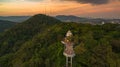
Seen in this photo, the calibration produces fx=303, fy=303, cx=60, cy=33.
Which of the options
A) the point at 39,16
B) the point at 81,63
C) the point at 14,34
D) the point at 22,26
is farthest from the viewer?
the point at 39,16

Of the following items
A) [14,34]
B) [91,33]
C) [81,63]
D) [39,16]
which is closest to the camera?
[81,63]

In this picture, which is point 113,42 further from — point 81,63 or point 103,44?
point 81,63

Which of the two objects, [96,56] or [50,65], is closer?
[96,56]

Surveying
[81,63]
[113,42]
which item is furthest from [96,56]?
[113,42]

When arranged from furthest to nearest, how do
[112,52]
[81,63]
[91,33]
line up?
[91,33] < [112,52] < [81,63]

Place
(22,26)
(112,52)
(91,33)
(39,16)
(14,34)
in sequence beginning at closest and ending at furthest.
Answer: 1. (112,52)
2. (91,33)
3. (14,34)
4. (22,26)
5. (39,16)

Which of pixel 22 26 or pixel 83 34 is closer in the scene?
pixel 83 34

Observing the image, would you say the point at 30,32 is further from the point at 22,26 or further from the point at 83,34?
the point at 83,34

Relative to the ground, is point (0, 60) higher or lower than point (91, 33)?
lower

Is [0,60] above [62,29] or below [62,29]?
below

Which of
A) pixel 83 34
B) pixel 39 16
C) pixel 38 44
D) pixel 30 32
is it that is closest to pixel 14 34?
pixel 30 32
